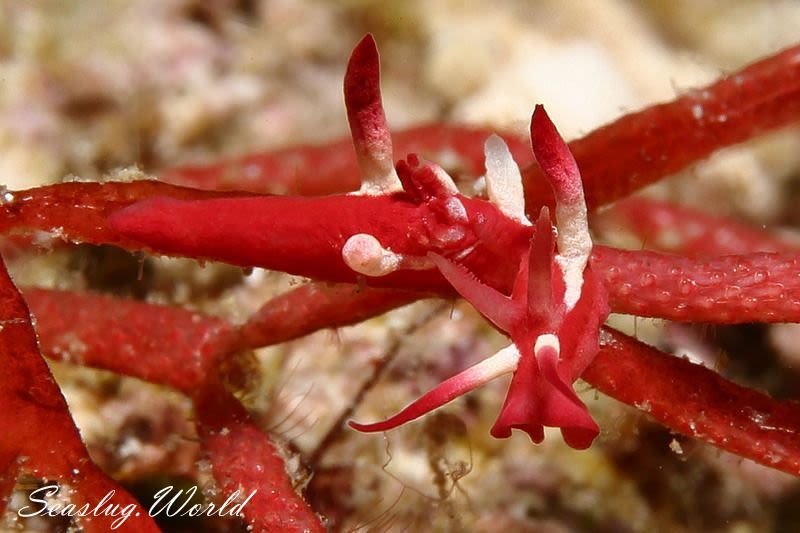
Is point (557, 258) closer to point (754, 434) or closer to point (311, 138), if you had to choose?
point (754, 434)

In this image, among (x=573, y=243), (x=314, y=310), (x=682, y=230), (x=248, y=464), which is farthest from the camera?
(x=682, y=230)

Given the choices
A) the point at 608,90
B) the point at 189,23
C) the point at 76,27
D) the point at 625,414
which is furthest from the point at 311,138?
the point at 625,414

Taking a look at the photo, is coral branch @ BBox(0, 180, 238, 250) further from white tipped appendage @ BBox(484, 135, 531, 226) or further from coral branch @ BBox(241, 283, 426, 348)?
white tipped appendage @ BBox(484, 135, 531, 226)

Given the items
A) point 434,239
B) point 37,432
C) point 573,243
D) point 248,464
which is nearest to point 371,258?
point 434,239

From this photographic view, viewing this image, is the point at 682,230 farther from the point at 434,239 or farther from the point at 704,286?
the point at 434,239

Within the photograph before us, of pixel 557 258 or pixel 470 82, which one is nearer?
pixel 557 258

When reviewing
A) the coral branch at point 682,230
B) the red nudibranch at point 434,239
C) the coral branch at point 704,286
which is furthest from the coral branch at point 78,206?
the coral branch at point 682,230
